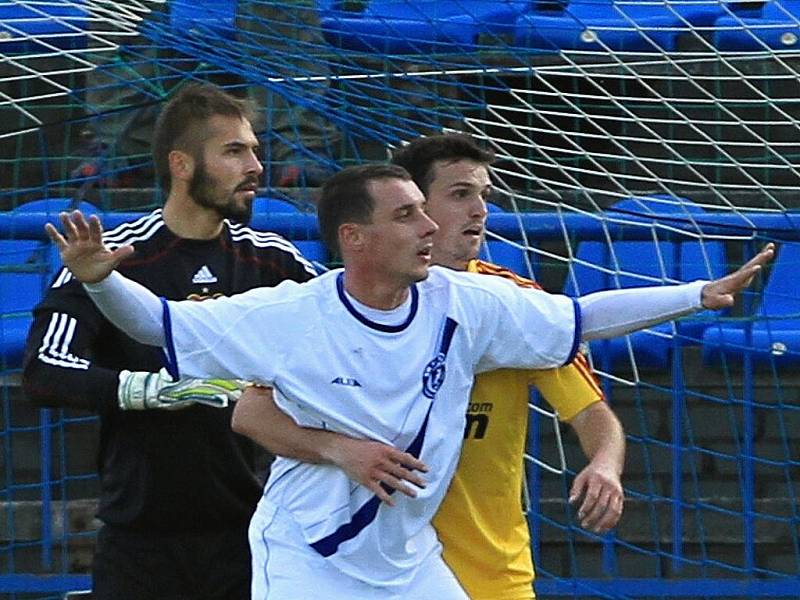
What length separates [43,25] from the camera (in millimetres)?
6250

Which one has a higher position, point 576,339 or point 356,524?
point 576,339

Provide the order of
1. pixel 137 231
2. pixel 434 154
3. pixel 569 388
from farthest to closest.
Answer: pixel 137 231 < pixel 434 154 < pixel 569 388

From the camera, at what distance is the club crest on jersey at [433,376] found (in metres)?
3.86

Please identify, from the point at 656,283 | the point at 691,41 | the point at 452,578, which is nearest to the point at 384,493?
the point at 452,578

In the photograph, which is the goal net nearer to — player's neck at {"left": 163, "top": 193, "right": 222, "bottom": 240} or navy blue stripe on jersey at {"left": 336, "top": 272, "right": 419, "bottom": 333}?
player's neck at {"left": 163, "top": 193, "right": 222, "bottom": 240}

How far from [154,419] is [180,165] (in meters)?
Answer: 0.62

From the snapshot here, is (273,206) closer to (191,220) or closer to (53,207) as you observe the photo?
(53,207)

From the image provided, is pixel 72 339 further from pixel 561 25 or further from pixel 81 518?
pixel 561 25

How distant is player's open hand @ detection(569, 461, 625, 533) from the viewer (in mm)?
3666

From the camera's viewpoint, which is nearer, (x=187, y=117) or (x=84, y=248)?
(x=84, y=248)

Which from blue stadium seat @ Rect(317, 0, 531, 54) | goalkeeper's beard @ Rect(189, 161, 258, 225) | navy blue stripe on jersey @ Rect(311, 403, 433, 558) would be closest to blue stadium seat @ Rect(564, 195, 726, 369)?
blue stadium seat @ Rect(317, 0, 531, 54)

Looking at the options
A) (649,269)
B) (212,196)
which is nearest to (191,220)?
(212,196)

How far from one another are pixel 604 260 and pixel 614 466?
2154 mm

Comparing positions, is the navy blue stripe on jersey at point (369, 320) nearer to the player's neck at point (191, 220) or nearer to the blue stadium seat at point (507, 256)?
the player's neck at point (191, 220)
